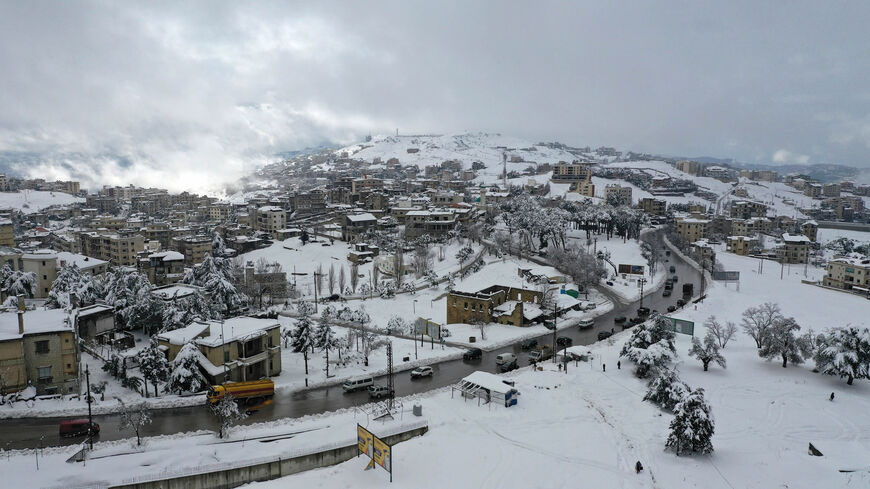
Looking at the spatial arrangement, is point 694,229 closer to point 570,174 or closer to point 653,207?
point 653,207

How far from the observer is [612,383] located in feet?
90.2

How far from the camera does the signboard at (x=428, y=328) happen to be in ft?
121

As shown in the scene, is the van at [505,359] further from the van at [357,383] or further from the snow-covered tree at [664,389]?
the van at [357,383]

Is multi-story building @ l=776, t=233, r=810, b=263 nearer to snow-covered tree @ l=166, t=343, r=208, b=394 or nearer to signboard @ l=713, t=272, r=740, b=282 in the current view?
signboard @ l=713, t=272, r=740, b=282

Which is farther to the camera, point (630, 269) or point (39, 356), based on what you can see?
point (630, 269)

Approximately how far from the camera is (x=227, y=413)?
19750mm

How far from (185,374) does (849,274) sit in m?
70.6

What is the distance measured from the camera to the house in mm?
26828

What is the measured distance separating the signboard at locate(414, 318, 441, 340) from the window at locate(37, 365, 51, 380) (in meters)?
21.6

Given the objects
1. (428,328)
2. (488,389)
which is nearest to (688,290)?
(428,328)

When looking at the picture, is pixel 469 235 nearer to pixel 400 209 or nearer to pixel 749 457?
pixel 400 209

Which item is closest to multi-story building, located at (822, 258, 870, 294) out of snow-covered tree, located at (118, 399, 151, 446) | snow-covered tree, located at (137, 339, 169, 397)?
snow-covered tree, located at (137, 339, 169, 397)

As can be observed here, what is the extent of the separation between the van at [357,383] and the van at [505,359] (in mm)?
8292

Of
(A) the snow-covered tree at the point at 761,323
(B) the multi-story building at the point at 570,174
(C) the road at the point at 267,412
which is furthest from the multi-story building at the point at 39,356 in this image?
(B) the multi-story building at the point at 570,174
